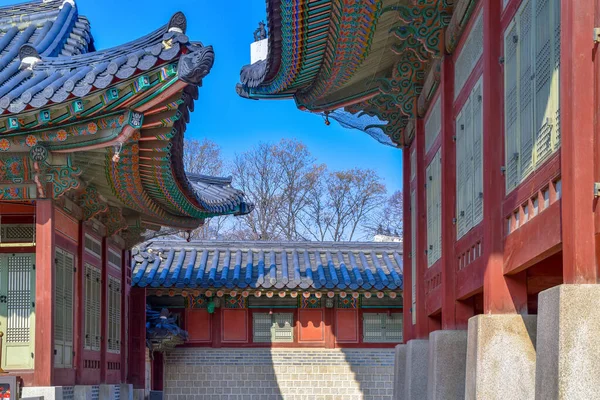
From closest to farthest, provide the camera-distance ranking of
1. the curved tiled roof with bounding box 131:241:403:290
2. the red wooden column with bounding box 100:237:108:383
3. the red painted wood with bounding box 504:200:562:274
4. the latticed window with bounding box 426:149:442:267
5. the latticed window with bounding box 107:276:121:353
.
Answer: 1. the red painted wood with bounding box 504:200:562:274
2. the latticed window with bounding box 426:149:442:267
3. the red wooden column with bounding box 100:237:108:383
4. the latticed window with bounding box 107:276:121:353
5. the curved tiled roof with bounding box 131:241:403:290

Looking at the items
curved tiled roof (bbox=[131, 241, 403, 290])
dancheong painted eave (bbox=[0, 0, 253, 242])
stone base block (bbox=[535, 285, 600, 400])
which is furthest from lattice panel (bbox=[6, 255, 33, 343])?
stone base block (bbox=[535, 285, 600, 400])

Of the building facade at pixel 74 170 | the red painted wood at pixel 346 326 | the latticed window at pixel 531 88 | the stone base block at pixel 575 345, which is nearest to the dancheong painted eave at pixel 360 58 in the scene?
the building facade at pixel 74 170

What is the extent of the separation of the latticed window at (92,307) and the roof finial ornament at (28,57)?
12.3ft

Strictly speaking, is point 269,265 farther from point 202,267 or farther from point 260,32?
point 260,32

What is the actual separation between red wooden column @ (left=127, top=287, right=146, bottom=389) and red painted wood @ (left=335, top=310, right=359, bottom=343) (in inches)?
183

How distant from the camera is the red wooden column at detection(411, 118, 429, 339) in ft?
42.4

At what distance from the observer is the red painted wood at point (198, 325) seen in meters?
21.8

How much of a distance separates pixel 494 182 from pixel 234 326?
14.9m

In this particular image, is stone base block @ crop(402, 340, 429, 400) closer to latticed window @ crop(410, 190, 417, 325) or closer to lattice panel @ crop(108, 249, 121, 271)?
latticed window @ crop(410, 190, 417, 325)

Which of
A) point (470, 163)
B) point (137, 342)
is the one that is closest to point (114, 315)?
point (137, 342)

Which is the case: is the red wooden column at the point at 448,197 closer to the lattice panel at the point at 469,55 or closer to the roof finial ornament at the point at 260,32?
the lattice panel at the point at 469,55

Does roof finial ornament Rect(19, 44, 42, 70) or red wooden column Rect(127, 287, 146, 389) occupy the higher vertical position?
roof finial ornament Rect(19, 44, 42, 70)

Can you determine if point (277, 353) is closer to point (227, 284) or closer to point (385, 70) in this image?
point (227, 284)

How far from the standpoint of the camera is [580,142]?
519 centimetres
